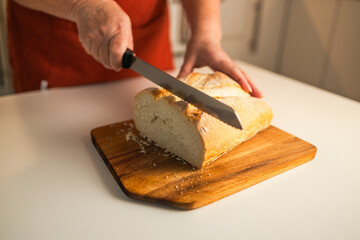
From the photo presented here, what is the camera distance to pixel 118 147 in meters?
0.91

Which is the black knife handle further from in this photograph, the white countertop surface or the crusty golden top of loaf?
the white countertop surface

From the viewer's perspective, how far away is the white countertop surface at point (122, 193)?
2.14 feet

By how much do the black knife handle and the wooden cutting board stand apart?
0.72 ft

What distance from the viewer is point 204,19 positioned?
54.1 inches

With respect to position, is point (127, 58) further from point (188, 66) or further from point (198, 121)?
point (188, 66)

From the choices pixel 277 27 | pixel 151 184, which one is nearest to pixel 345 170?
pixel 151 184

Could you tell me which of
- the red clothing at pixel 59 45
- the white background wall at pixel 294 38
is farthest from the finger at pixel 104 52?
the white background wall at pixel 294 38

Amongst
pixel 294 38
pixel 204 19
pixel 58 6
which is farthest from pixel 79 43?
pixel 294 38

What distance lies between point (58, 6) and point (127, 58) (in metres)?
0.36

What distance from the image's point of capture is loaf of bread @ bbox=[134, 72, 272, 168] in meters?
0.83

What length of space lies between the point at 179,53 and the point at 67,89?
1.66m

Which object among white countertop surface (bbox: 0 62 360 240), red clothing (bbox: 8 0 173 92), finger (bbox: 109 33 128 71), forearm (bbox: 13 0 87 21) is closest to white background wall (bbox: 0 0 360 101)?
red clothing (bbox: 8 0 173 92)

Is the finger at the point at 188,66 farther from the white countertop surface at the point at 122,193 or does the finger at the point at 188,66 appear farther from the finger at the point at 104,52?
the finger at the point at 104,52

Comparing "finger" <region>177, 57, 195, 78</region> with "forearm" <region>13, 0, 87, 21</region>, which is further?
"finger" <region>177, 57, 195, 78</region>
